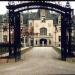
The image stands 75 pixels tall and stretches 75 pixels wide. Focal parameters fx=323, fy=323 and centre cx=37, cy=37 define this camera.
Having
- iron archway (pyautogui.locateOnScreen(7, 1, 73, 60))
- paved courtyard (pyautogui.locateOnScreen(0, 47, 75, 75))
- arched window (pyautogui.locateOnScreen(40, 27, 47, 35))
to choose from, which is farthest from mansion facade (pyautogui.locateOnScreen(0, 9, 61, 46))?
paved courtyard (pyautogui.locateOnScreen(0, 47, 75, 75))

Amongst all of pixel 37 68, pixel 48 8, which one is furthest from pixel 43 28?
pixel 37 68

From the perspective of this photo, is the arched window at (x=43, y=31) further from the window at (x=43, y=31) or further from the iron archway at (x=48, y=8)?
the iron archway at (x=48, y=8)

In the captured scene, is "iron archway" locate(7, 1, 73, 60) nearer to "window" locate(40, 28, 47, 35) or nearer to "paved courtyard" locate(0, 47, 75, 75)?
"paved courtyard" locate(0, 47, 75, 75)

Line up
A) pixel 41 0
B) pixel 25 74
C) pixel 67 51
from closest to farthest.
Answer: pixel 25 74 → pixel 41 0 → pixel 67 51


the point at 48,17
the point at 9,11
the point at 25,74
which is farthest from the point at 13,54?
the point at 48,17

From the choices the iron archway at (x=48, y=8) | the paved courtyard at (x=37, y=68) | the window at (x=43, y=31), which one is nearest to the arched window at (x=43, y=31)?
the window at (x=43, y=31)

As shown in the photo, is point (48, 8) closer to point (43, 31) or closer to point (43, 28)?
point (43, 31)

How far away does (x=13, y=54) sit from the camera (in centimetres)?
3109

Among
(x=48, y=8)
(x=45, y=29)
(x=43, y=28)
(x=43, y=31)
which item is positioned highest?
(x=48, y=8)

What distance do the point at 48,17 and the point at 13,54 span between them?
93224 mm

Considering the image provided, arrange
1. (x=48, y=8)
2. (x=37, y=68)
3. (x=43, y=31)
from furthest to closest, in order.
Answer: (x=43, y=31)
(x=48, y=8)
(x=37, y=68)

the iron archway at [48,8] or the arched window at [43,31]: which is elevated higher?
the iron archway at [48,8]

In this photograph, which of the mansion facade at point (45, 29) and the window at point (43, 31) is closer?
the mansion facade at point (45, 29)

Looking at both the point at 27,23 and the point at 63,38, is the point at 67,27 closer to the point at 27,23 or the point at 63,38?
the point at 63,38
